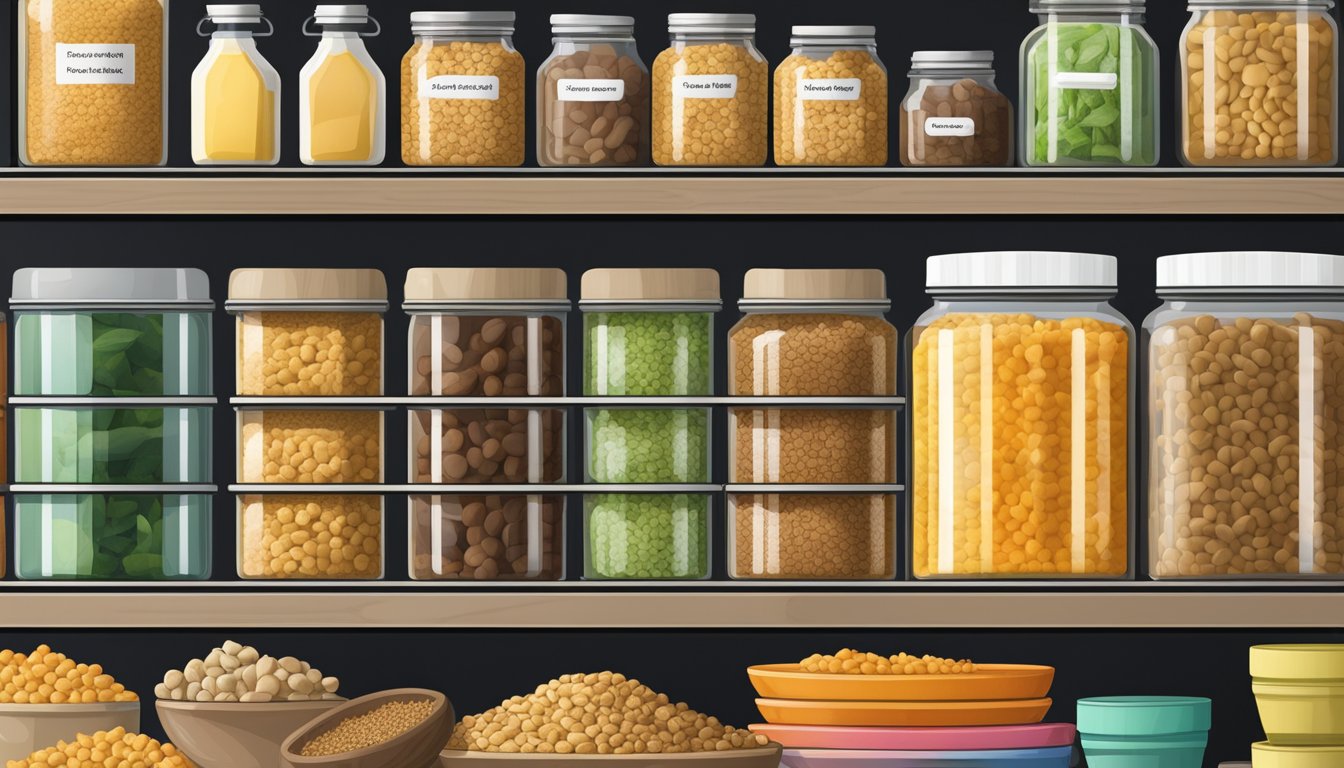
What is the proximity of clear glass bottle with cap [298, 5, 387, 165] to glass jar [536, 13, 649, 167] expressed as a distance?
0.47ft

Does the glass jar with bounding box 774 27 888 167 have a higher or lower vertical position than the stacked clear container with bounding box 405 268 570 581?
higher

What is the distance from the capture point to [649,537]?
56.9 inches

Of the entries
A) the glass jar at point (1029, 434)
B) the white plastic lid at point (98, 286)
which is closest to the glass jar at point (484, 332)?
the white plastic lid at point (98, 286)

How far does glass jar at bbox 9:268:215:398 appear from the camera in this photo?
146 centimetres

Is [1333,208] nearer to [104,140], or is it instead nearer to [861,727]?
[861,727]

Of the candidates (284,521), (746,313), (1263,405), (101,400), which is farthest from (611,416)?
(1263,405)

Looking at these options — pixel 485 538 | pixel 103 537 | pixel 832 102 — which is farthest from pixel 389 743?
pixel 832 102

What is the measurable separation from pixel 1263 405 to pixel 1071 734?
324 mm

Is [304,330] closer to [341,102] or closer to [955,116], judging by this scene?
[341,102]

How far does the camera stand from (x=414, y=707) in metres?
1.45

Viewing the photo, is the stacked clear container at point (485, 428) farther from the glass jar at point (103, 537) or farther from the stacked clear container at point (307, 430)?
the glass jar at point (103, 537)

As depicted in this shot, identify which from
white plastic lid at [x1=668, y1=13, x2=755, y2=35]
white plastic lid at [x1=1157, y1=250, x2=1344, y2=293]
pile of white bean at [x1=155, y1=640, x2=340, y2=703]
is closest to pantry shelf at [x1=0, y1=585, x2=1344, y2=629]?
pile of white bean at [x1=155, y1=640, x2=340, y2=703]

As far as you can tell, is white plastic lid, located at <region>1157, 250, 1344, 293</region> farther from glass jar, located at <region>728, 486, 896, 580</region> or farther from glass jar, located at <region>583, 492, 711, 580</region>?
glass jar, located at <region>583, 492, 711, 580</region>

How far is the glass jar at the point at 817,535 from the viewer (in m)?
1.43
